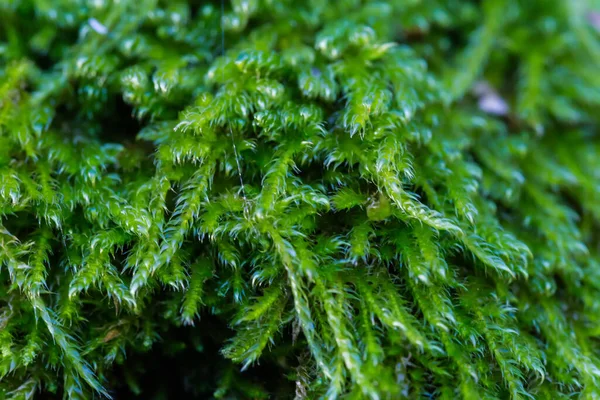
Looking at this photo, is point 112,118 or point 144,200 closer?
point 144,200

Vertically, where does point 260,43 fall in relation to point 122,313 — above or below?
above

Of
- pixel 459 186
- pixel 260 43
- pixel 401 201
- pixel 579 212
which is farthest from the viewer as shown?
pixel 579 212

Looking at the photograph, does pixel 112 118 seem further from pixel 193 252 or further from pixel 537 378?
pixel 537 378

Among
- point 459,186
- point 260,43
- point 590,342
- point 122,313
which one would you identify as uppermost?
point 260,43

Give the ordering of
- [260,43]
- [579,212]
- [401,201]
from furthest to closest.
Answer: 1. [579,212]
2. [260,43]
3. [401,201]

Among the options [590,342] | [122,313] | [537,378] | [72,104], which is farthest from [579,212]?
[72,104]

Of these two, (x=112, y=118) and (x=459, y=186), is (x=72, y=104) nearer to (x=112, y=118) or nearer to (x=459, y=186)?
(x=112, y=118)
